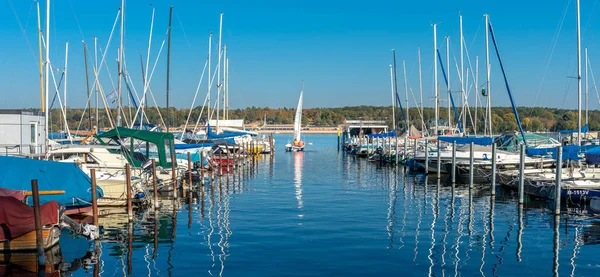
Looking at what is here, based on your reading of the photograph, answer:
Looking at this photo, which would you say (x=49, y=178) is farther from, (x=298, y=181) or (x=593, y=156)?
(x=593, y=156)

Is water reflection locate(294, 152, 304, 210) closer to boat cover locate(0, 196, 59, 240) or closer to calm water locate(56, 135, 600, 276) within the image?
calm water locate(56, 135, 600, 276)

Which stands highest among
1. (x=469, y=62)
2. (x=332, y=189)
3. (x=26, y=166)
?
(x=469, y=62)

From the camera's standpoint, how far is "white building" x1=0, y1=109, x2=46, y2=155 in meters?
31.5

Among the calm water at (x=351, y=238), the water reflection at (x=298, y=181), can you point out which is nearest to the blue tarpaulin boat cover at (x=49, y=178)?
the calm water at (x=351, y=238)

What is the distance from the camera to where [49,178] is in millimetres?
25578

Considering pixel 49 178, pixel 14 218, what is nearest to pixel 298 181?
pixel 49 178

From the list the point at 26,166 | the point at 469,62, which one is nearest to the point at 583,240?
the point at 26,166

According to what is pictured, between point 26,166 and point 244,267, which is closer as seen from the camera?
point 244,267

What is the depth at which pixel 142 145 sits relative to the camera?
1638 inches

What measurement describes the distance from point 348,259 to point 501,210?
13761 mm

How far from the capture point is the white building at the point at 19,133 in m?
31.5

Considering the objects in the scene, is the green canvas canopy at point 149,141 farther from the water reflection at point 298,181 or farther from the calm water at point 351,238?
the water reflection at point 298,181

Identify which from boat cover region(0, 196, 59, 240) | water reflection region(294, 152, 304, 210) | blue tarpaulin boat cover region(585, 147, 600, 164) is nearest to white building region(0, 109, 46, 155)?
boat cover region(0, 196, 59, 240)

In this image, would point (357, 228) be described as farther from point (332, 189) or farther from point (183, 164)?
point (183, 164)
